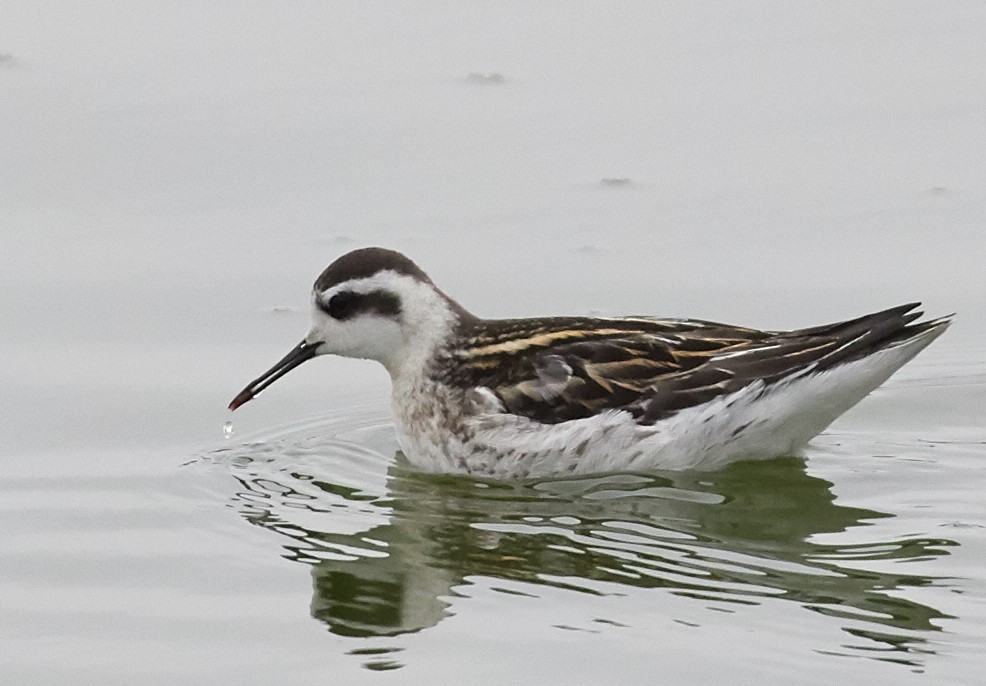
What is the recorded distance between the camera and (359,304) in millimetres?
11664

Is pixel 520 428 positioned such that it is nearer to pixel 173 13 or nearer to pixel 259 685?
pixel 259 685

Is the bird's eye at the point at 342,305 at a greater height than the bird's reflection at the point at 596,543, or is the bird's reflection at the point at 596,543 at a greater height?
the bird's eye at the point at 342,305

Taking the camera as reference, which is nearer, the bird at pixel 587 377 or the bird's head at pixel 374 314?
the bird at pixel 587 377

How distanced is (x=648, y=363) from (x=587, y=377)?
1.07 ft

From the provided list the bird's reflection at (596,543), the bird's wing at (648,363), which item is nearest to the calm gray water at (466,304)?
the bird's reflection at (596,543)

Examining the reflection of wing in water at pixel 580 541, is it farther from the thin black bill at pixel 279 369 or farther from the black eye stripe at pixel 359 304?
the black eye stripe at pixel 359 304

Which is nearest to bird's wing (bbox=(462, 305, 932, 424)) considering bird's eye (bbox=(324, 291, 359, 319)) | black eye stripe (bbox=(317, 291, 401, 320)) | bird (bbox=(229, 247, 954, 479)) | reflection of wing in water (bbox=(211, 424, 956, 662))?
bird (bbox=(229, 247, 954, 479))

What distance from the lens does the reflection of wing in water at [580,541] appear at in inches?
365

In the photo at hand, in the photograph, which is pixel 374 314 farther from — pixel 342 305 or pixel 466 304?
pixel 466 304

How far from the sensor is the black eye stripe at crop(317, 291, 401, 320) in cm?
1160

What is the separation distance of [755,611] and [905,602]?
0.66 metres

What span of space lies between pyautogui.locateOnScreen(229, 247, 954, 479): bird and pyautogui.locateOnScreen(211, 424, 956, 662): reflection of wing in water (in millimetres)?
163

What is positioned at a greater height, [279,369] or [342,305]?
[342,305]

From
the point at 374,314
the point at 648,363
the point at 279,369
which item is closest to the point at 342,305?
the point at 374,314
